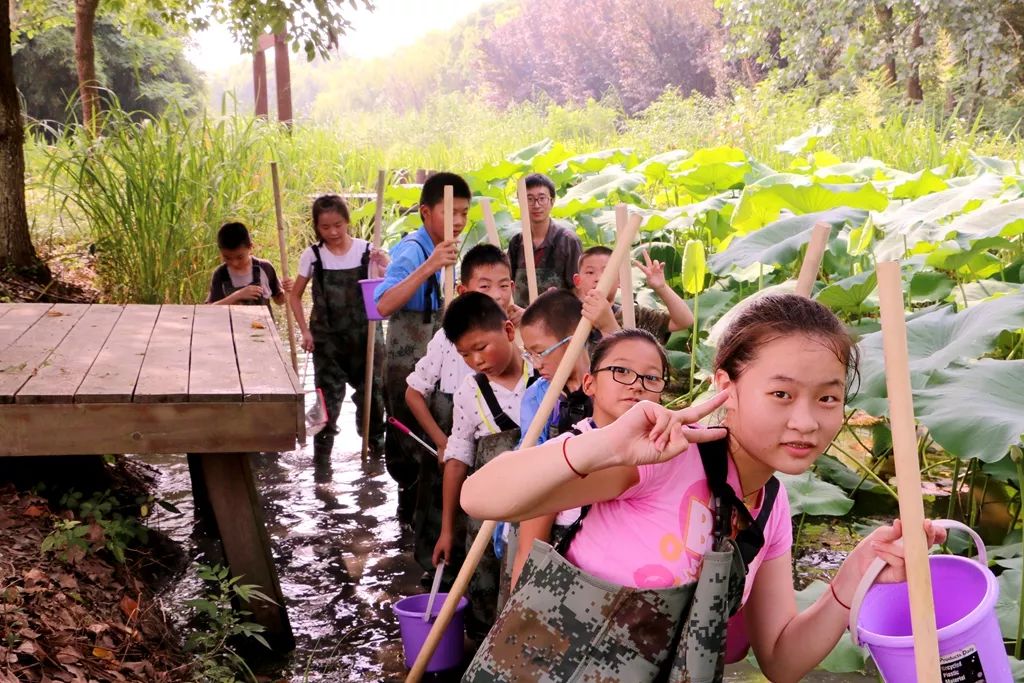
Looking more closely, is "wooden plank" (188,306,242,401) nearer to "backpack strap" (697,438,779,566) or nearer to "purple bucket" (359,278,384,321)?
"purple bucket" (359,278,384,321)

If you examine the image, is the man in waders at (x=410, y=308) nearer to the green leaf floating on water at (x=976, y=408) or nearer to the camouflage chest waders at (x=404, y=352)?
the camouflage chest waders at (x=404, y=352)

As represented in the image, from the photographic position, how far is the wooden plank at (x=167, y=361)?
3439 millimetres

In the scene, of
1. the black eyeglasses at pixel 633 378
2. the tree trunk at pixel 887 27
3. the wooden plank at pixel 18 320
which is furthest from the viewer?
the tree trunk at pixel 887 27

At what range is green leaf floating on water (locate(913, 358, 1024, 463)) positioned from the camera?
2.71 m

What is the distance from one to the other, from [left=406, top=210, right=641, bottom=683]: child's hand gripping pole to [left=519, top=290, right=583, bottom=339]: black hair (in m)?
0.53

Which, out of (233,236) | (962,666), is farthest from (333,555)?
(962,666)

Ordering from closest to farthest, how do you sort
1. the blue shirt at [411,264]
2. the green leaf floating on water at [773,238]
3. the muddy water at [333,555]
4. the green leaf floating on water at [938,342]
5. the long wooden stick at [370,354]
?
the green leaf floating on water at [938,342] → the muddy water at [333,555] → the green leaf floating on water at [773,238] → the blue shirt at [411,264] → the long wooden stick at [370,354]

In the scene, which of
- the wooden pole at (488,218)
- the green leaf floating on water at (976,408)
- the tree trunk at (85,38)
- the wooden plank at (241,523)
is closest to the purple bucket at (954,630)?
the green leaf floating on water at (976,408)

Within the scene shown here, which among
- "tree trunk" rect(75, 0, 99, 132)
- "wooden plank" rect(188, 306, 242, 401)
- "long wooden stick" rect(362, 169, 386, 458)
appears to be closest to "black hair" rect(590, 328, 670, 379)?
"wooden plank" rect(188, 306, 242, 401)

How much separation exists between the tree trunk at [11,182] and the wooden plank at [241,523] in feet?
15.1

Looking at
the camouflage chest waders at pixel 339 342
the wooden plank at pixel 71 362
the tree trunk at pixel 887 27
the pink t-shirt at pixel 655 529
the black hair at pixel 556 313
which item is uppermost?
the tree trunk at pixel 887 27

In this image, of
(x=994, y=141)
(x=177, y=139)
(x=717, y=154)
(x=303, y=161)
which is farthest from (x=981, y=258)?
(x=303, y=161)

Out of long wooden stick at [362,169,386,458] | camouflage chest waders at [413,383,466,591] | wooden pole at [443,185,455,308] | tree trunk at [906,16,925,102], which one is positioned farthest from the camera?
tree trunk at [906,16,925,102]

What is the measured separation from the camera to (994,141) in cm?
1117
